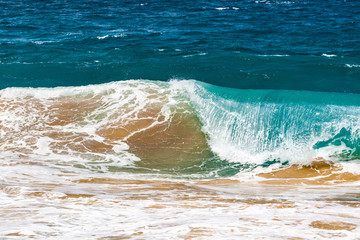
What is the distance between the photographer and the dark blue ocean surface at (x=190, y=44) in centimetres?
2100

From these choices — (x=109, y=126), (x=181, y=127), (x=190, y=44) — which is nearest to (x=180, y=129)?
(x=181, y=127)

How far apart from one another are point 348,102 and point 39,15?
1078 inches

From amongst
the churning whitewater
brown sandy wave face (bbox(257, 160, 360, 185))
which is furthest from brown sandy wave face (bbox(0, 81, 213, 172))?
brown sandy wave face (bbox(257, 160, 360, 185))

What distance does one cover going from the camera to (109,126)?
1535 centimetres

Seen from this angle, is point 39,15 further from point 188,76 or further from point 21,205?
point 21,205

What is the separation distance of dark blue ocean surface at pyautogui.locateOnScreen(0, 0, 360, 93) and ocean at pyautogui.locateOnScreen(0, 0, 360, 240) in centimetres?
12

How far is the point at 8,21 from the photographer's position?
33594 mm

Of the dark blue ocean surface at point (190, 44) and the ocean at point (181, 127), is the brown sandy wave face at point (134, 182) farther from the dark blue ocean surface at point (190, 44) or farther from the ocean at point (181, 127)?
the dark blue ocean surface at point (190, 44)

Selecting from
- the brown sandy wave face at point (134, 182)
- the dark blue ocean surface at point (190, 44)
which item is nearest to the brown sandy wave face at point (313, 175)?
the brown sandy wave face at point (134, 182)

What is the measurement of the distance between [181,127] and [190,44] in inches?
453

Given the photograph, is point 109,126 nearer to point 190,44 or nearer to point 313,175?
point 313,175

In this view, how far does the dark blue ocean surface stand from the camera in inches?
827

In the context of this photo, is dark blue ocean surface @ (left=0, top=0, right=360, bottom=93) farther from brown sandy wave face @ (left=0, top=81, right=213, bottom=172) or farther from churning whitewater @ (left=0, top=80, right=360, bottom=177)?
churning whitewater @ (left=0, top=80, right=360, bottom=177)

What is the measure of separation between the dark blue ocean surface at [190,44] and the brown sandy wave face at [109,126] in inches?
121
